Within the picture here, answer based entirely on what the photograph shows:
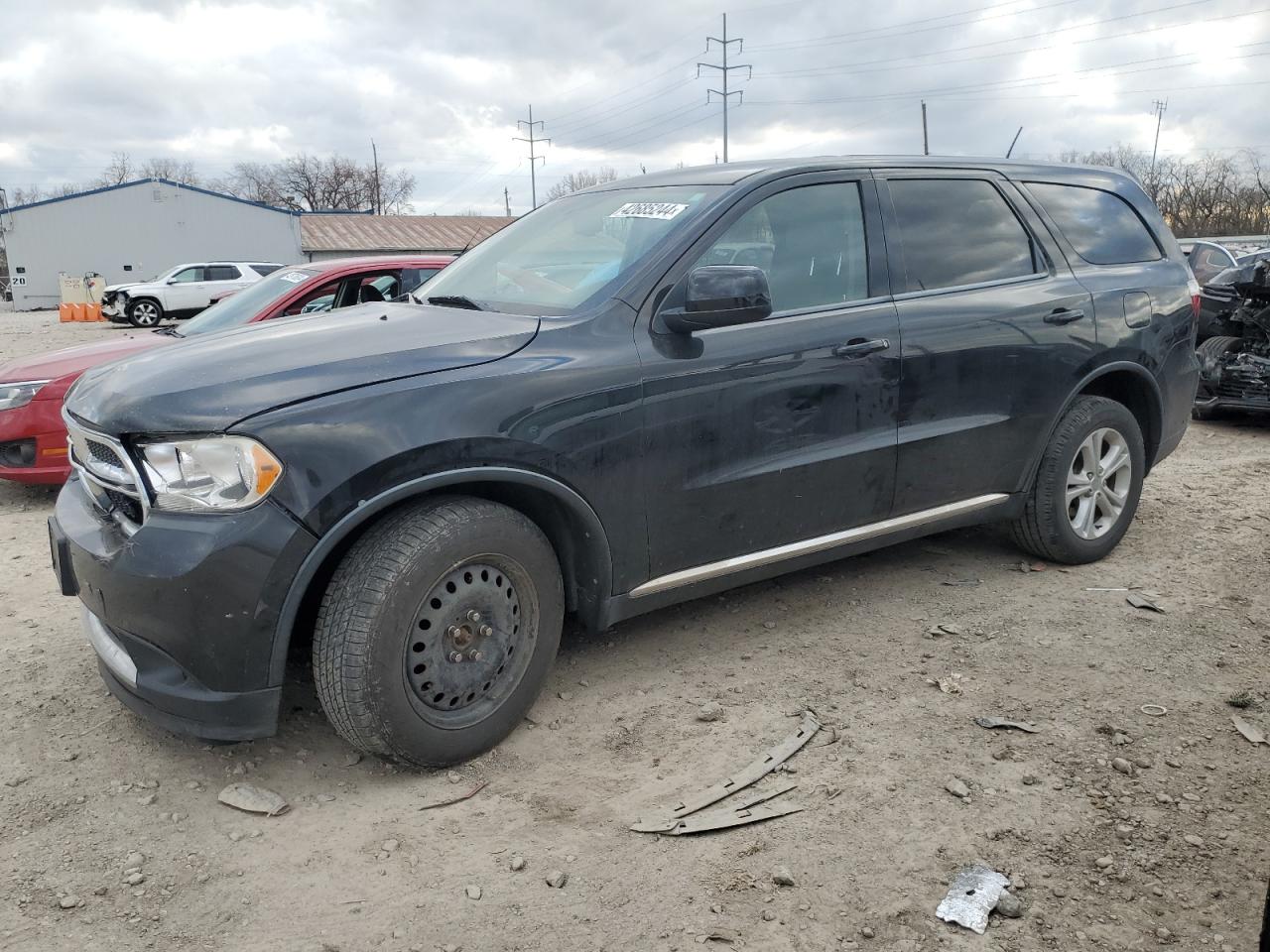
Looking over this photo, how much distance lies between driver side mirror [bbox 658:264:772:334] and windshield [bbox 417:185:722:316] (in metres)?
0.27

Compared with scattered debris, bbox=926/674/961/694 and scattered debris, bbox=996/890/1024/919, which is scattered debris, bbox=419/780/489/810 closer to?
scattered debris, bbox=996/890/1024/919

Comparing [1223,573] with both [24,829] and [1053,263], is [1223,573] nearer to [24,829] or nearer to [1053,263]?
[1053,263]

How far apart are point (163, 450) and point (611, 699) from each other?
167cm

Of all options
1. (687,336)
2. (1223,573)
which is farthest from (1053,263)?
(687,336)

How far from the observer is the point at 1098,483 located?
15.3 ft

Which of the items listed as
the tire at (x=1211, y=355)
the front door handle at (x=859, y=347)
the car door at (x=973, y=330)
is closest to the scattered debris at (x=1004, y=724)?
the car door at (x=973, y=330)

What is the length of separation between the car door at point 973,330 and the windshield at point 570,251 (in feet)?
3.17

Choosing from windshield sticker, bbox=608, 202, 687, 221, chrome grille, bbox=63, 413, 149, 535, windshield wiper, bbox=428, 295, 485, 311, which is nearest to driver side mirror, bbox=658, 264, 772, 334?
windshield sticker, bbox=608, 202, 687, 221

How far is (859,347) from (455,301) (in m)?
1.49

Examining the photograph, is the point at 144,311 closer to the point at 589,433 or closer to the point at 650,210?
the point at 650,210

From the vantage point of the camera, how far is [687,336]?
3299mm

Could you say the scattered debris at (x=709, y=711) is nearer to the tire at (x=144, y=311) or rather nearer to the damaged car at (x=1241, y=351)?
the damaged car at (x=1241, y=351)

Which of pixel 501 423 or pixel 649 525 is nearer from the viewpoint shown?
pixel 501 423

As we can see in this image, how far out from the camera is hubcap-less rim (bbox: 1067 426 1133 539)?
→ 15.0 feet
